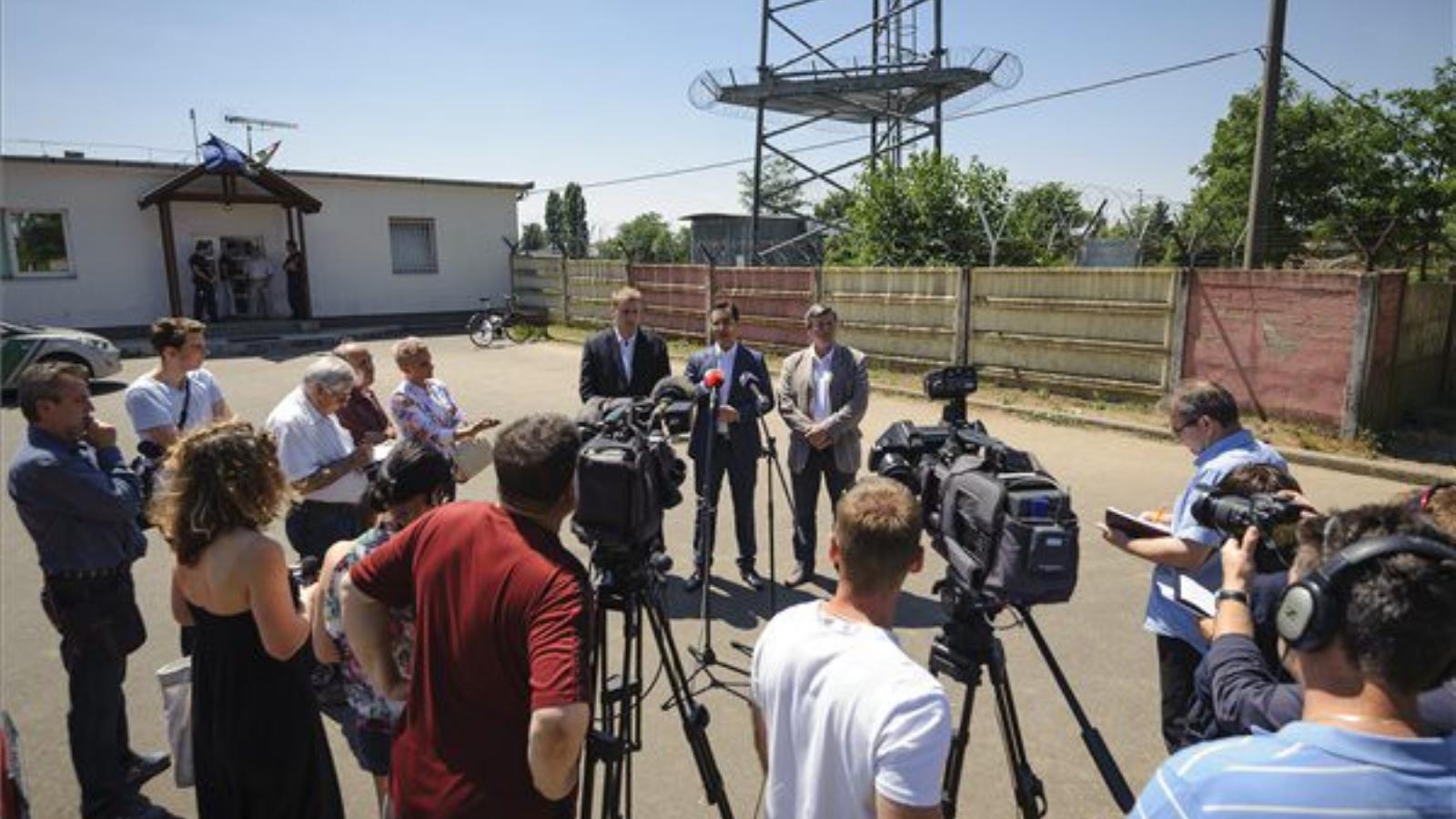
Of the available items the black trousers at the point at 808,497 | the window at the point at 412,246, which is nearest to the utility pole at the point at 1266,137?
the black trousers at the point at 808,497

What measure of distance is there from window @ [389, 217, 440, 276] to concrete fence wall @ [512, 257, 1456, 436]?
13.6 metres

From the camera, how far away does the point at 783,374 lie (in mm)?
6250

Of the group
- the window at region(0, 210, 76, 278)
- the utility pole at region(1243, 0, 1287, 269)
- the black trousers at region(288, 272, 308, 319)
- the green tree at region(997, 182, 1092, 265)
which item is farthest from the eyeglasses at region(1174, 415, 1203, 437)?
the window at region(0, 210, 76, 278)

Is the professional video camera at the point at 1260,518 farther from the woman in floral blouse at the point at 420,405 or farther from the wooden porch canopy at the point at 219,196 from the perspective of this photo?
the wooden porch canopy at the point at 219,196

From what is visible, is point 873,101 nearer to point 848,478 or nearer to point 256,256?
point 256,256

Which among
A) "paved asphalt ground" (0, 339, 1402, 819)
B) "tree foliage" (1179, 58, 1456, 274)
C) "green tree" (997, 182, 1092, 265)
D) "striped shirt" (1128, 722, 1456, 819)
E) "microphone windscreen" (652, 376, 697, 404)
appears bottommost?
"paved asphalt ground" (0, 339, 1402, 819)

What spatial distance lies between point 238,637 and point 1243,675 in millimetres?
2753

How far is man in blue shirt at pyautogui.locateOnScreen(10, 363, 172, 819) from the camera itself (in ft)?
10.8

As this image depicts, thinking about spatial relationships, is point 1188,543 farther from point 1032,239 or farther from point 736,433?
point 1032,239

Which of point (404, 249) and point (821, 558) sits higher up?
point (404, 249)

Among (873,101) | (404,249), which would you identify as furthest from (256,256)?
(873,101)

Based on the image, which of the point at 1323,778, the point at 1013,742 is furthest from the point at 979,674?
the point at 1323,778

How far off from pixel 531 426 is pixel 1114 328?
11.0 metres

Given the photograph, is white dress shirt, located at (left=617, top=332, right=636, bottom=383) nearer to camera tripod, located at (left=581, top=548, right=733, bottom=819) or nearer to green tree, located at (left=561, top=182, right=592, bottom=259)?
camera tripod, located at (left=581, top=548, right=733, bottom=819)
